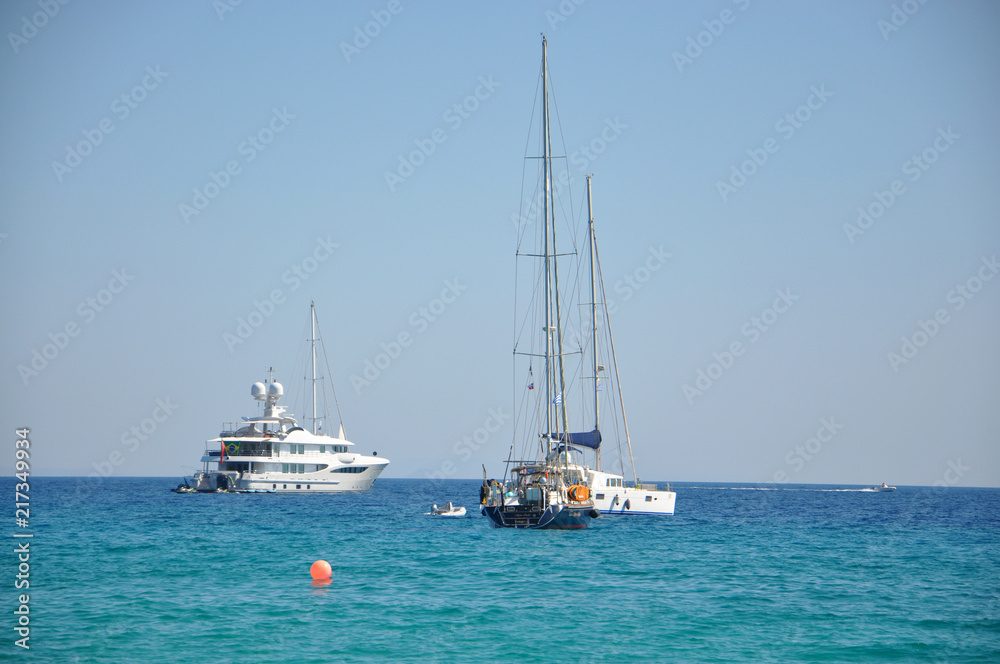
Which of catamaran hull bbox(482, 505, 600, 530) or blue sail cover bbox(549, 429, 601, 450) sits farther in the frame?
blue sail cover bbox(549, 429, 601, 450)

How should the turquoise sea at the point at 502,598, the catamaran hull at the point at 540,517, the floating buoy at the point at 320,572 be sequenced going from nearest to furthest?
the turquoise sea at the point at 502,598 < the floating buoy at the point at 320,572 < the catamaran hull at the point at 540,517

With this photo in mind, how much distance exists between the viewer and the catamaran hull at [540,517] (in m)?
44.3

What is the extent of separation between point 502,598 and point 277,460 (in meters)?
82.3

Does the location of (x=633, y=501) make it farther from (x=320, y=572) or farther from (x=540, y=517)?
(x=320, y=572)

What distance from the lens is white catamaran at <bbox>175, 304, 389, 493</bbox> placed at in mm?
102750

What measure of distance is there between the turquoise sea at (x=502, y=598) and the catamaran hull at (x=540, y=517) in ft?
1.97

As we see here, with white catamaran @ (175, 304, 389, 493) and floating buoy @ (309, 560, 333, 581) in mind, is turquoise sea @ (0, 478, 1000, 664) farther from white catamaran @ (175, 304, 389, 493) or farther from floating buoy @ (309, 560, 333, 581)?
white catamaran @ (175, 304, 389, 493)

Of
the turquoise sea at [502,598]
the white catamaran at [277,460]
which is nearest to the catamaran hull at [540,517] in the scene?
the turquoise sea at [502,598]

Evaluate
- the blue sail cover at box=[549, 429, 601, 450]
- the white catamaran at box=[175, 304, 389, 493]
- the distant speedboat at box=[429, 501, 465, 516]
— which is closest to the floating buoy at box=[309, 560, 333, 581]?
the blue sail cover at box=[549, 429, 601, 450]

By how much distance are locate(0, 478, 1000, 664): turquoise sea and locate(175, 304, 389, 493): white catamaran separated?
188ft

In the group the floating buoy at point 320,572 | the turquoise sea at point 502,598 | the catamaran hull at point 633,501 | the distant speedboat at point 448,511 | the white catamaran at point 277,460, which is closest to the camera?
the turquoise sea at point 502,598

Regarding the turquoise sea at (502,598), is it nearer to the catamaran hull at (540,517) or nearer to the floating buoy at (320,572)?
the floating buoy at (320,572)

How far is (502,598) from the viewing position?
25281 mm

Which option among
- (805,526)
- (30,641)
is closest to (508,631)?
(30,641)
